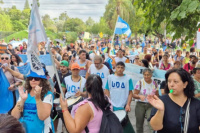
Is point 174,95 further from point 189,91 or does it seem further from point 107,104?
point 107,104

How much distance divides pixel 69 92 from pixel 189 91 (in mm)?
2732

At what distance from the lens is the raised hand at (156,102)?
2.94 meters

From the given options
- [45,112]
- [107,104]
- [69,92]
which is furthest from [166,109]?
[69,92]

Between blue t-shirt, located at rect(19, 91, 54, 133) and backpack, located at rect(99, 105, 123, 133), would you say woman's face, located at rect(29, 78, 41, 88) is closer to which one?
blue t-shirt, located at rect(19, 91, 54, 133)

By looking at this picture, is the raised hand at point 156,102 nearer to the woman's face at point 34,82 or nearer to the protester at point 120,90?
the woman's face at point 34,82

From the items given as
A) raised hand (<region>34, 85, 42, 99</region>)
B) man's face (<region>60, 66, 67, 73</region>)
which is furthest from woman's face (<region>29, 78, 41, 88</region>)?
man's face (<region>60, 66, 67, 73</region>)

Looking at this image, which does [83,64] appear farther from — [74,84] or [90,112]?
[90,112]

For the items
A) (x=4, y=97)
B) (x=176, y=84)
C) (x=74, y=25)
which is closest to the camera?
(x=176, y=84)

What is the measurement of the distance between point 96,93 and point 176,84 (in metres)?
0.93

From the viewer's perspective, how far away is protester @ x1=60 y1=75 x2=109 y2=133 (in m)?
3.01

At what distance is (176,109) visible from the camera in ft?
10.1

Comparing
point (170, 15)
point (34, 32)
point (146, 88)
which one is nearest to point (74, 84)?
point (146, 88)

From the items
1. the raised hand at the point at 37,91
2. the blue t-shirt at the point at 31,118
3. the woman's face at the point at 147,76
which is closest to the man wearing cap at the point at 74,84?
the woman's face at the point at 147,76

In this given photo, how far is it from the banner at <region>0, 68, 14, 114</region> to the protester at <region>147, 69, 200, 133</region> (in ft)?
10.6
